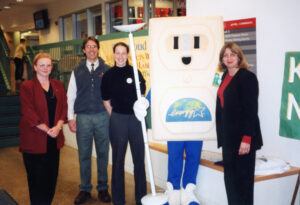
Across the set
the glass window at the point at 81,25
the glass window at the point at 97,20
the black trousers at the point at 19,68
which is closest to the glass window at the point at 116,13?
the glass window at the point at 97,20

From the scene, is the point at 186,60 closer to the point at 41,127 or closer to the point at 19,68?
the point at 41,127

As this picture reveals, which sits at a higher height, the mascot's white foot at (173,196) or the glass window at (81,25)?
the glass window at (81,25)

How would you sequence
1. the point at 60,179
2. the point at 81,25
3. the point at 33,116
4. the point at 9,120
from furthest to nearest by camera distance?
the point at 81,25
the point at 9,120
the point at 60,179
the point at 33,116

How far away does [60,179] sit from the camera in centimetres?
415

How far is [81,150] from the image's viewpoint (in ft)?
11.1

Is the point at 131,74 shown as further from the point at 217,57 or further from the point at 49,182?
the point at 49,182

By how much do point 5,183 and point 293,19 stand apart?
3.30 metres

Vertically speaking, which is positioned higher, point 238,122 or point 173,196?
point 238,122

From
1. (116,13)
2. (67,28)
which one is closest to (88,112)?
(116,13)

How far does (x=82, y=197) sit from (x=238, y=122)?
173cm

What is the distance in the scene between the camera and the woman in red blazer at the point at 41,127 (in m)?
2.64

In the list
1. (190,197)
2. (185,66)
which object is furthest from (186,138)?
(190,197)

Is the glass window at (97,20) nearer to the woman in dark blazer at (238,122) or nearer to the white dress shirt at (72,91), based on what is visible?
the white dress shirt at (72,91)

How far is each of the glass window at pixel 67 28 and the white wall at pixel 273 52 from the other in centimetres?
746
